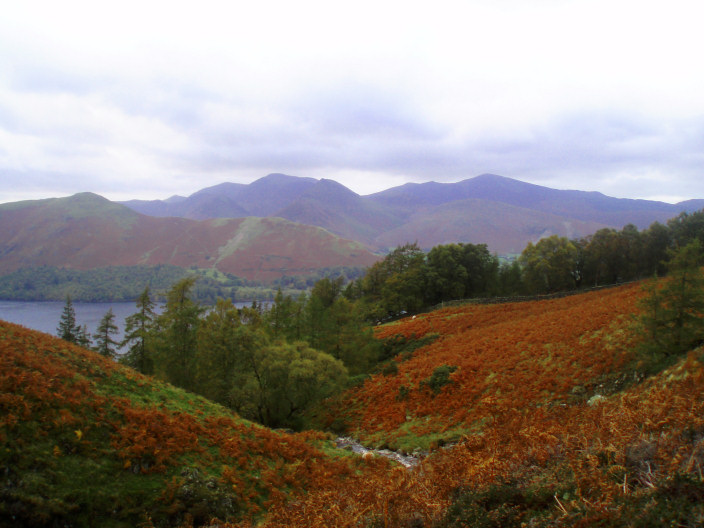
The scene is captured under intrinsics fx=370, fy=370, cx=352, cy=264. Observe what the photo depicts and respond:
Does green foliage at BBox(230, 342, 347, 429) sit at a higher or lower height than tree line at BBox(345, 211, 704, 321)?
lower

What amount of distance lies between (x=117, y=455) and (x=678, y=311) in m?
20.0

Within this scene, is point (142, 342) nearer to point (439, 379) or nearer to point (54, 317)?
point (439, 379)

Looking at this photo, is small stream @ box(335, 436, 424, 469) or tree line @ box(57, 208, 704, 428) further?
tree line @ box(57, 208, 704, 428)

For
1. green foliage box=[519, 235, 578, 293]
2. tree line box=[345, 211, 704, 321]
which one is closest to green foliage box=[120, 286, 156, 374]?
tree line box=[345, 211, 704, 321]

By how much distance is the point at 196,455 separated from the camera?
10.6 meters

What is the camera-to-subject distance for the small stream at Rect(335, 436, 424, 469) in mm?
14703

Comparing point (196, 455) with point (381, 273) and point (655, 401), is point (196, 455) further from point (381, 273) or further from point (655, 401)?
point (381, 273)

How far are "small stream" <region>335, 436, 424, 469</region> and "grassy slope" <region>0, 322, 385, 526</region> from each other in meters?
2.69

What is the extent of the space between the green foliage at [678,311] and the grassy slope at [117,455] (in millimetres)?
12980

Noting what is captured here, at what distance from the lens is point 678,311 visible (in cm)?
1491

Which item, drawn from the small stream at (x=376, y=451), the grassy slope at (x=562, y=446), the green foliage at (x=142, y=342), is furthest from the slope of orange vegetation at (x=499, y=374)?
the green foliage at (x=142, y=342)

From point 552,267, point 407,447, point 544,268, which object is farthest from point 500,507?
point 544,268

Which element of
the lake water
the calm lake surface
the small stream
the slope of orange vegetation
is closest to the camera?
the small stream

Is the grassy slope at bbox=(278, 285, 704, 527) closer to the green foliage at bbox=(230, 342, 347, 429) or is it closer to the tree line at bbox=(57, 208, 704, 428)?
the tree line at bbox=(57, 208, 704, 428)
